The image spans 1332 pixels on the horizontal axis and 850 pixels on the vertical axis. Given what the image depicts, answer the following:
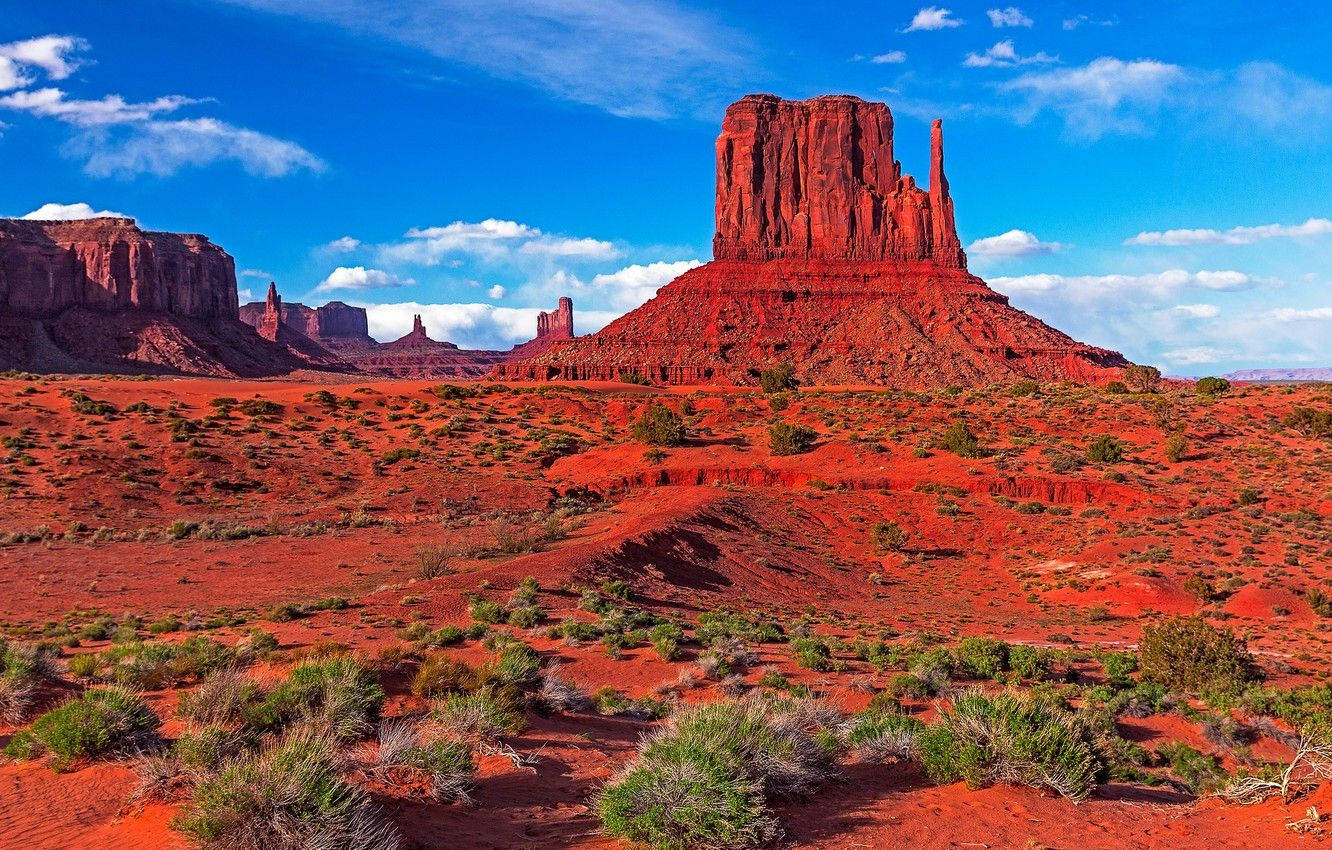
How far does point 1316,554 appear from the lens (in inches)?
1112

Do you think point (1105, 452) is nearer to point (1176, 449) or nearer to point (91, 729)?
point (1176, 449)

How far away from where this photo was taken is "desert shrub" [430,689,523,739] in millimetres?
9383

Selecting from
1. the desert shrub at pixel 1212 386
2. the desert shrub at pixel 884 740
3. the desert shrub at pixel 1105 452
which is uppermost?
the desert shrub at pixel 1212 386

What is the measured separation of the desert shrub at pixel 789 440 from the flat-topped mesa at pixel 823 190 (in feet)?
248

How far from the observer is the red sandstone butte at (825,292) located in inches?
3671

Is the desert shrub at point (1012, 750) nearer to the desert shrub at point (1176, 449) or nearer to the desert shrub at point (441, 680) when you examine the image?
the desert shrub at point (441, 680)

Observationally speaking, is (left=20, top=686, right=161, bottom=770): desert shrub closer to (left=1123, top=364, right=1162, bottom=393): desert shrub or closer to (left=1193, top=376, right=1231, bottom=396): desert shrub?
(left=1193, top=376, right=1231, bottom=396): desert shrub

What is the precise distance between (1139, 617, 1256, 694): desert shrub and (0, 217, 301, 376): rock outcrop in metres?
134

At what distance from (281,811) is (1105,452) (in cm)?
4109

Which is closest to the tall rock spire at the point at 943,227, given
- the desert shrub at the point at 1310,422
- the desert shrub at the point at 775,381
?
the desert shrub at the point at 775,381

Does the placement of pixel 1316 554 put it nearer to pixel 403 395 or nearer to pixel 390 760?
pixel 390 760

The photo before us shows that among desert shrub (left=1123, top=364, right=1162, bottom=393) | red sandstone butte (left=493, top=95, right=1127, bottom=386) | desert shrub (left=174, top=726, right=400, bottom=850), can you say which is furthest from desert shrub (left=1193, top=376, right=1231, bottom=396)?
desert shrub (left=174, top=726, right=400, bottom=850)

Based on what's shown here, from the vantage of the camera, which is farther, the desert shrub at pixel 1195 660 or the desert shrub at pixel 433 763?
the desert shrub at pixel 1195 660

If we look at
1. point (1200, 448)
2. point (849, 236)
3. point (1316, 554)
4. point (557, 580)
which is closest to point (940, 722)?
point (557, 580)
